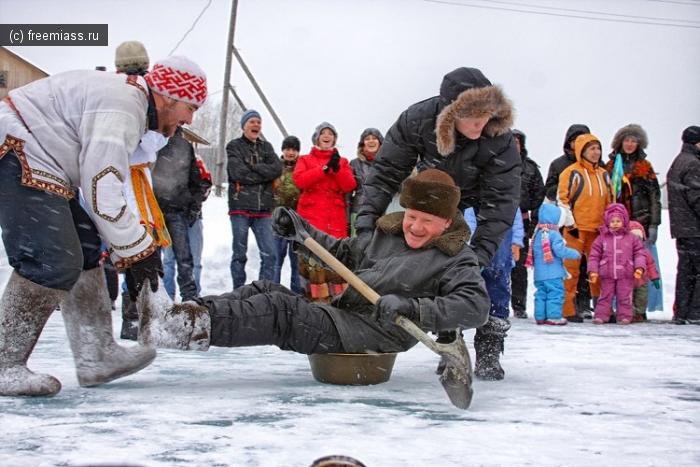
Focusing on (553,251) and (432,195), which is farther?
(553,251)

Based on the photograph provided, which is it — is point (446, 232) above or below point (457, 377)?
above

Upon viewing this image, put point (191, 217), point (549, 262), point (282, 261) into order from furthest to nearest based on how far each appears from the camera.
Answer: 1. point (282, 261)
2. point (549, 262)
3. point (191, 217)

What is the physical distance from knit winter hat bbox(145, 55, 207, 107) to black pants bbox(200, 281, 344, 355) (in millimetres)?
810

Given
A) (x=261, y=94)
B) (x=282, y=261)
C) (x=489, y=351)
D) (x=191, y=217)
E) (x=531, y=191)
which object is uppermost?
(x=261, y=94)

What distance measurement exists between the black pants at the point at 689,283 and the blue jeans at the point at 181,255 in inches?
171

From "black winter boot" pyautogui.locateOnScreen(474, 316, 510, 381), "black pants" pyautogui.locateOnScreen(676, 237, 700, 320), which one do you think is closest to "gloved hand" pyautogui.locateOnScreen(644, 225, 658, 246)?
"black pants" pyautogui.locateOnScreen(676, 237, 700, 320)

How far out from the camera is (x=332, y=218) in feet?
22.2

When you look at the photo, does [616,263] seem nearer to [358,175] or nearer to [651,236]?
[651,236]

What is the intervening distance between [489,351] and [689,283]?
4.19 metres

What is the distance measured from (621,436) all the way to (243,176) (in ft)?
16.7

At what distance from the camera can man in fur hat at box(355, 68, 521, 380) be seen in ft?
11.3

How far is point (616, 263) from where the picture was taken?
271 inches

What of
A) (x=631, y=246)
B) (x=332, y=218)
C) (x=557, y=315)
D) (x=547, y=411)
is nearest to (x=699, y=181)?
(x=631, y=246)

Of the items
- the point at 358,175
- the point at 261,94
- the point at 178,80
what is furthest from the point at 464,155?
the point at 261,94
